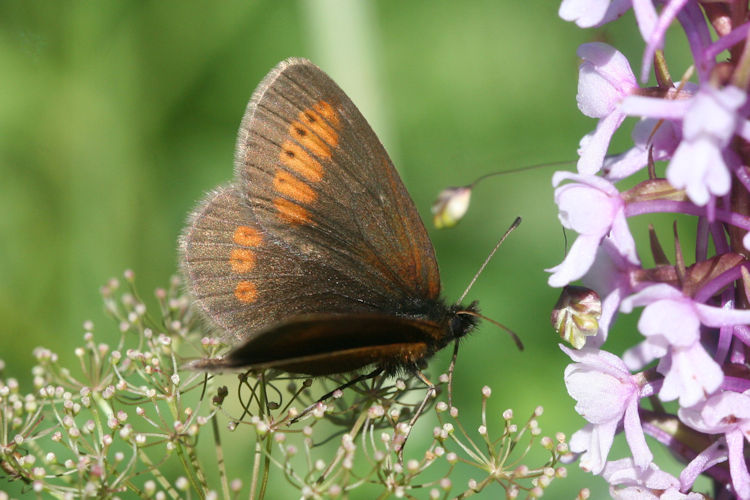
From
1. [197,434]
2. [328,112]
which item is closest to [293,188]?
[328,112]

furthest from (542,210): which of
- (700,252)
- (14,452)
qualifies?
(14,452)

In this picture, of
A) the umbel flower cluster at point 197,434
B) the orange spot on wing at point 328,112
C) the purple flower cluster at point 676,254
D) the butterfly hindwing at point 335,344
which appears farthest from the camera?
the orange spot on wing at point 328,112

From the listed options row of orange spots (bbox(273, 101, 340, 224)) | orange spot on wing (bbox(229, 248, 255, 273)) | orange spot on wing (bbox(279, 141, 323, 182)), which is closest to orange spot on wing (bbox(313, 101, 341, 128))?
row of orange spots (bbox(273, 101, 340, 224))

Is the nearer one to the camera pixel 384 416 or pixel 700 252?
pixel 700 252

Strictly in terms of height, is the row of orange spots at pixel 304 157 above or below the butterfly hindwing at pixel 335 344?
above

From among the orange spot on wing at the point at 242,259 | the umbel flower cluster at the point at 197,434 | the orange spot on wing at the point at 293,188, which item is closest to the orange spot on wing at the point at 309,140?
the orange spot on wing at the point at 293,188

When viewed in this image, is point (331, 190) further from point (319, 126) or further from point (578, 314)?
point (578, 314)

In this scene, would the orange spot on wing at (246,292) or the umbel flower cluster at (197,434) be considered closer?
the umbel flower cluster at (197,434)

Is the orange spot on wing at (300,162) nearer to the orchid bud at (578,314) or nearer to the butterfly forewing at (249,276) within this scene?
the butterfly forewing at (249,276)

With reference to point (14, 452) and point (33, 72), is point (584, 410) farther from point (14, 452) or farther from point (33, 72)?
point (33, 72)
